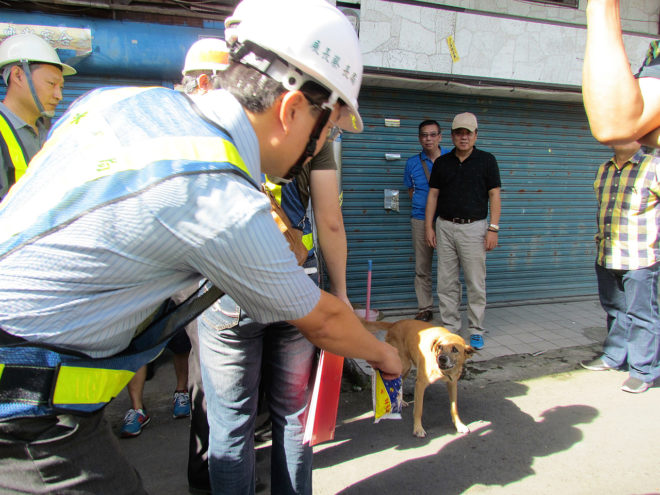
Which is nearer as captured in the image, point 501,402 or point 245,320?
point 245,320

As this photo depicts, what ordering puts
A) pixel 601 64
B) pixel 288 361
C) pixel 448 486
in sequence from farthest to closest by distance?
pixel 448 486, pixel 288 361, pixel 601 64

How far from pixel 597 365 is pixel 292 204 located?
3962mm

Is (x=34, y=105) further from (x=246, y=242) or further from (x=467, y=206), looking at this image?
(x=467, y=206)

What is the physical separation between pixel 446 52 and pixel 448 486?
5.14 meters

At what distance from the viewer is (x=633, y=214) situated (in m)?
4.08

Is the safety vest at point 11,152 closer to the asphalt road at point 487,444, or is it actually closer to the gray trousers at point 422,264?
the asphalt road at point 487,444

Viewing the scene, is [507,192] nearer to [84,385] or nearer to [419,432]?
[419,432]

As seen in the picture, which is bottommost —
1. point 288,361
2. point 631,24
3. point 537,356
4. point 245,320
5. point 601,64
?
point 537,356

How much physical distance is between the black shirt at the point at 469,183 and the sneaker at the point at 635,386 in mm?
2112

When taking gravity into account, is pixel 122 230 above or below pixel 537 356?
above

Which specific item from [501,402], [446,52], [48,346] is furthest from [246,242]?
[446,52]

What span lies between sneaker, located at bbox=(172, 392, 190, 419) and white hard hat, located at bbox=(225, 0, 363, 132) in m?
3.03

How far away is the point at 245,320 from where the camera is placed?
1888mm

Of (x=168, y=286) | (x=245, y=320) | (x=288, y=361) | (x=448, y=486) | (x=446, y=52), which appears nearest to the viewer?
(x=168, y=286)
